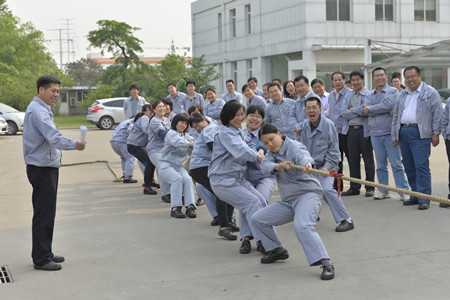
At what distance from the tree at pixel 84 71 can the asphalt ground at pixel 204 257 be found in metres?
78.3

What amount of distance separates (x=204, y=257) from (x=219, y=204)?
45.1 inches

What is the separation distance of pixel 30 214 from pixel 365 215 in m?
4.86

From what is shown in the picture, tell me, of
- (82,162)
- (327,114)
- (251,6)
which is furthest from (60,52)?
(327,114)

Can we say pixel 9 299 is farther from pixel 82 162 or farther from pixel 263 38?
pixel 263 38

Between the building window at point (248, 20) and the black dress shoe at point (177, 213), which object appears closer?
the black dress shoe at point (177, 213)

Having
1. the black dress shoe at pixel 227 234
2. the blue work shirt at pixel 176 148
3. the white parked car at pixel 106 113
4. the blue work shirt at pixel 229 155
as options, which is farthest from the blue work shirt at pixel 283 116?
the white parked car at pixel 106 113

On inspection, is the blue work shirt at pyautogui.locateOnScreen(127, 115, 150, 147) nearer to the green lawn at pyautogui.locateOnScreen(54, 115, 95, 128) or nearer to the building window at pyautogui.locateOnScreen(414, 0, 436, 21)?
the green lawn at pyautogui.locateOnScreen(54, 115, 95, 128)

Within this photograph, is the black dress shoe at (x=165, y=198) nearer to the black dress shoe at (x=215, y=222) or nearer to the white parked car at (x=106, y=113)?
the black dress shoe at (x=215, y=222)

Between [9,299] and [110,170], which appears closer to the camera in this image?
[9,299]

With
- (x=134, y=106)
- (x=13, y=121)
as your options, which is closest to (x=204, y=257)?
(x=134, y=106)

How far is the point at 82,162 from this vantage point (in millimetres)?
16062

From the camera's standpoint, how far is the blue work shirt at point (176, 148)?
9273mm

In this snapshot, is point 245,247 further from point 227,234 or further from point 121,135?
point 121,135

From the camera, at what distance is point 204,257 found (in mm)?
6617
